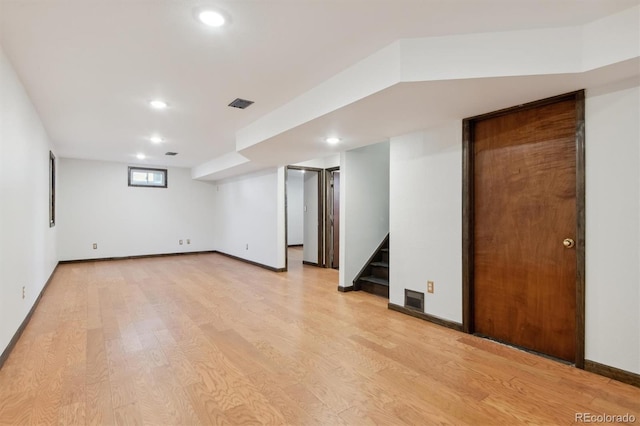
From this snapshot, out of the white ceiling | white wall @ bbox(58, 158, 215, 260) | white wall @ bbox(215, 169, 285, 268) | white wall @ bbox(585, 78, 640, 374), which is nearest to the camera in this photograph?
the white ceiling

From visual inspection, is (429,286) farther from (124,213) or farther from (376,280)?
(124,213)

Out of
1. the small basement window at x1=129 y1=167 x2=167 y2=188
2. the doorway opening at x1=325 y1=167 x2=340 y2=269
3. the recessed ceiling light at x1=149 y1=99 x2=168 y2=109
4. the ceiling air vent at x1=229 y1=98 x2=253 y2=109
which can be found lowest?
the doorway opening at x1=325 y1=167 x2=340 y2=269

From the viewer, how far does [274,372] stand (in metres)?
2.31

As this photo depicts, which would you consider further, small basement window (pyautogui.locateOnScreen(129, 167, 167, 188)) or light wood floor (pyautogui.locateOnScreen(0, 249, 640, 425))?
small basement window (pyautogui.locateOnScreen(129, 167, 167, 188))

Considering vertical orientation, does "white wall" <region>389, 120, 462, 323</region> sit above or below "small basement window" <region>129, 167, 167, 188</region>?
below

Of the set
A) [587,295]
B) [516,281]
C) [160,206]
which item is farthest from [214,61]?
[160,206]

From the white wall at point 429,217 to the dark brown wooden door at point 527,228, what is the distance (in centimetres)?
18

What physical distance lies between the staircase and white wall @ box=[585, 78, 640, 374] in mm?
2428

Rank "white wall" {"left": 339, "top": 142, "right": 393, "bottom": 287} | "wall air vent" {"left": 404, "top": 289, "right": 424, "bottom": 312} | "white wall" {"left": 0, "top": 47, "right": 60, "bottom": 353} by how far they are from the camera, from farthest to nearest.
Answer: "white wall" {"left": 339, "top": 142, "right": 393, "bottom": 287}, "wall air vent" {"left": 404, "top": 289, "right": 424, "bottom": 312}, "white wall" {"left": 0, "top": 47, "right": 60, "bottom": 353}

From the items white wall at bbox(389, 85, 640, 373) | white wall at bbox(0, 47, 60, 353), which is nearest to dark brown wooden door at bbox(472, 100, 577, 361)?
white wall at bbox(389, 85, 640, 373)

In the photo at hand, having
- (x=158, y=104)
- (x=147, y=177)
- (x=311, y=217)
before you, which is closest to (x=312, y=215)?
(x=311, y=217)

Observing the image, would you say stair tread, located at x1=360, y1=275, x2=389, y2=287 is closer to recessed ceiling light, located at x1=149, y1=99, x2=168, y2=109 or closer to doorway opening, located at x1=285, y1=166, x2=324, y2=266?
doorway opening, located at x1=285, y1=166, x2=324, y2=266

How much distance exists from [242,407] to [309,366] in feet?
2.09

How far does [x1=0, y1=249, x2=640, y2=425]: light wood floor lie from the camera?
6.05ft
